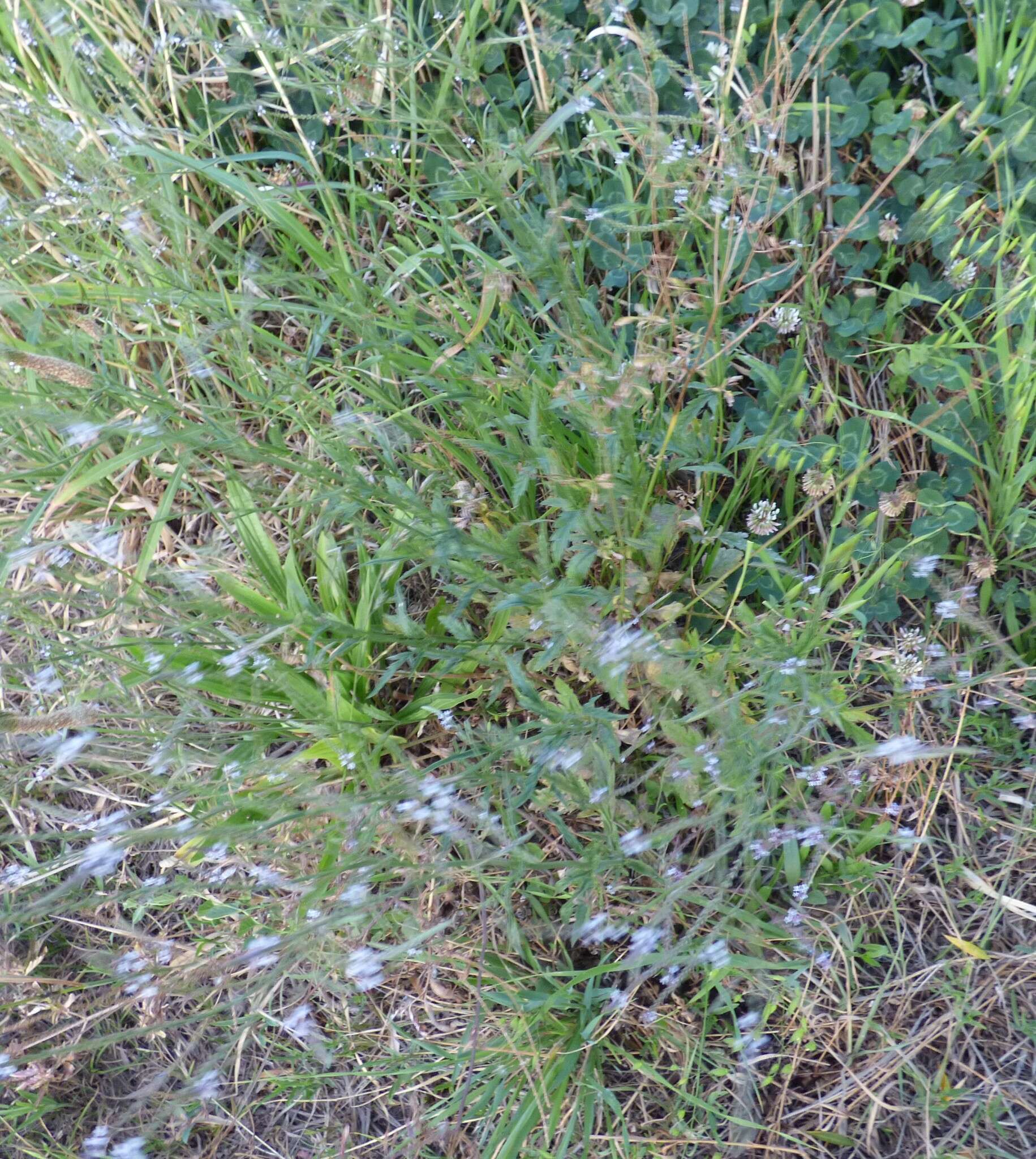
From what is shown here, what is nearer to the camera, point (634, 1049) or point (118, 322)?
point (634, 1049)

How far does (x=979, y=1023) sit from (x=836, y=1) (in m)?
2.12

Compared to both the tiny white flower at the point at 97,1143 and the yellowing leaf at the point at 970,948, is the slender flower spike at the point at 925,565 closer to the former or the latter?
the yellowing leaf at the point at 970,948

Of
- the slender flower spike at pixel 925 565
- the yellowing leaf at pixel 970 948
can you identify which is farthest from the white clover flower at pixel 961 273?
the yellowing leaf at pixel 970 948

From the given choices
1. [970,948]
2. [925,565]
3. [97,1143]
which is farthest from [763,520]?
[97,1143]

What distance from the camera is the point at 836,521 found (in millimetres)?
1838

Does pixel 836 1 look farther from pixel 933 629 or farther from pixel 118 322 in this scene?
pixel 118 322

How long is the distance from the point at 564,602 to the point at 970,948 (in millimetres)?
1036

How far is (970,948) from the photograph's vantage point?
1811 millimetres

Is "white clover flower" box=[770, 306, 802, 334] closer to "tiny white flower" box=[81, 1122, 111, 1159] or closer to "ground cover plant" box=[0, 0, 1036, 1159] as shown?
"ground cover plant" box=[0, 0, 1036, 1159]

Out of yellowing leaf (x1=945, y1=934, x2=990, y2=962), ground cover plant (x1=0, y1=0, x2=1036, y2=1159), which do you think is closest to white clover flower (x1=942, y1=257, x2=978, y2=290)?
ground cover plant (x1=0, y1=0, x2=1036, y2=1159)

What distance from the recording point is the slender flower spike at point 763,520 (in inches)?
76.9

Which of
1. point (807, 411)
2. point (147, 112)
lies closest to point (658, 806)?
point (807, 411)

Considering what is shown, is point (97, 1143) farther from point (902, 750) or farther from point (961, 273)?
point (961, 273)

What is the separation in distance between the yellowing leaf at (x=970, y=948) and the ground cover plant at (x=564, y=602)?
0.05 ft
